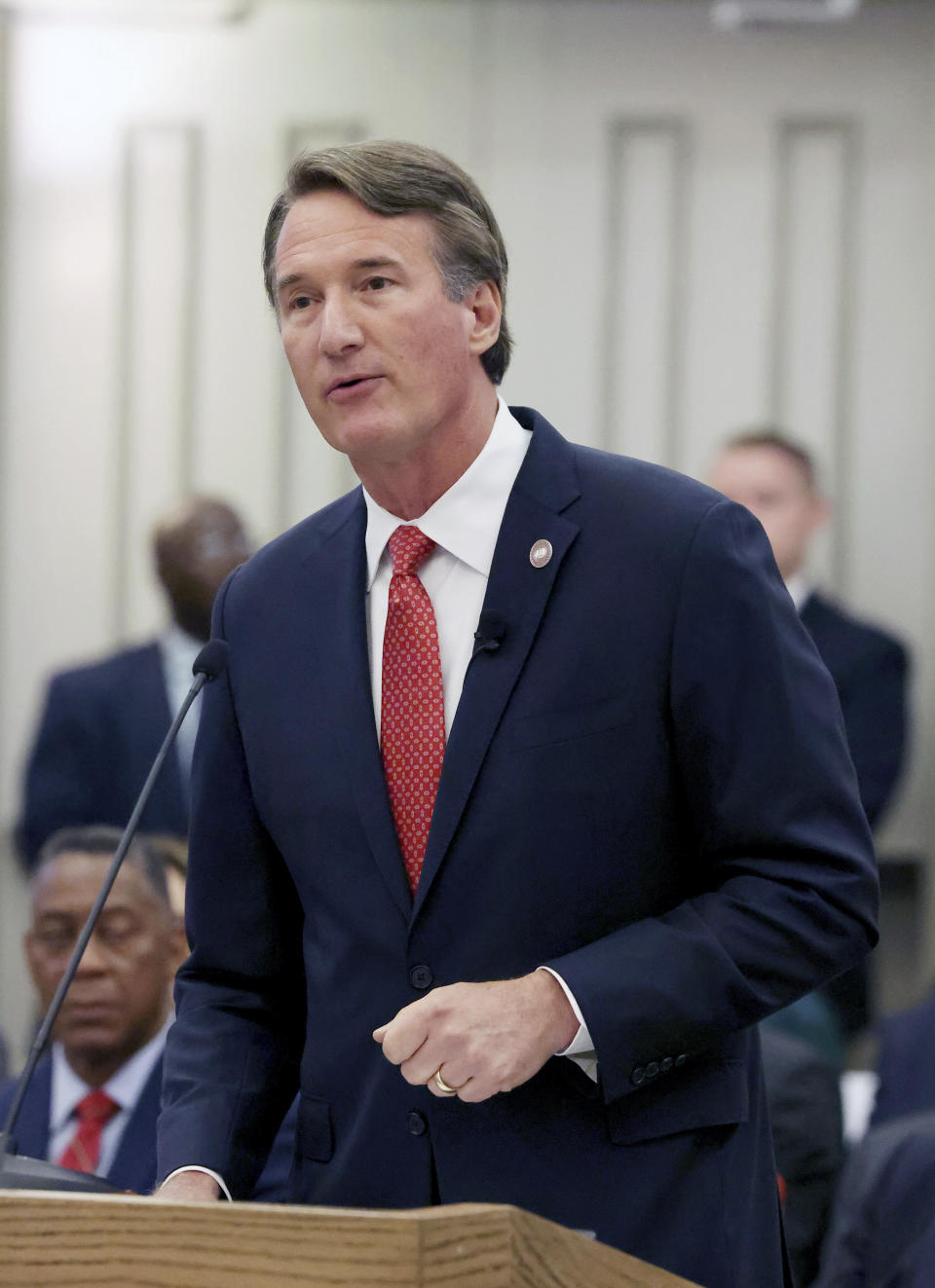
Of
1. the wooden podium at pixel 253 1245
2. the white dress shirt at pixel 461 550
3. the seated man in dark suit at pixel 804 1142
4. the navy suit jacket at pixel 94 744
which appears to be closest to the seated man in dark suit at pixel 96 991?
the navy suit jacket at pixel 94 744

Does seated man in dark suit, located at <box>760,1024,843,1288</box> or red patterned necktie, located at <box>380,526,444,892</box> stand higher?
red patterned necktie, located at <box>380,526,444,892</box>

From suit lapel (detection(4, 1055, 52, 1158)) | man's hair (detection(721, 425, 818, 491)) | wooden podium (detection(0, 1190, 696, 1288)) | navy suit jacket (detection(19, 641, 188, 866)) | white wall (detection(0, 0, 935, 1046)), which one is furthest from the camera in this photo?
white wall (detection(0, 0, 935, 1046))

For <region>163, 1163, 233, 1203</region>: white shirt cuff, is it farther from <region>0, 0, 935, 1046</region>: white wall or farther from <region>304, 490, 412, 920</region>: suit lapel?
<region>0, 0, 935, 1046</region>: white wall

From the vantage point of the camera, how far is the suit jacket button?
1.73 metres

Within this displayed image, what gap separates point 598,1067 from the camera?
5.31 ft

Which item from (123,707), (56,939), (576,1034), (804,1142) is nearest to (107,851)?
(56,939)

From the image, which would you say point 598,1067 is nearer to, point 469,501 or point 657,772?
point 657,772

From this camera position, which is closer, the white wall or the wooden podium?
the wooden podium

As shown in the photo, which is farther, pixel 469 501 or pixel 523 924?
pixel 469 501

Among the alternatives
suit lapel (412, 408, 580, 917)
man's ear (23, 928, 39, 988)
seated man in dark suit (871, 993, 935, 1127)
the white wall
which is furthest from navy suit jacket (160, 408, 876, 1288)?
the white wall

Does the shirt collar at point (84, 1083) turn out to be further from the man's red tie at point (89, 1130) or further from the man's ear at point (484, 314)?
the man's ear at point (484, 314)

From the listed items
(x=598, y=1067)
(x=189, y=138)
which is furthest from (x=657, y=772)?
(x=189, y=138)

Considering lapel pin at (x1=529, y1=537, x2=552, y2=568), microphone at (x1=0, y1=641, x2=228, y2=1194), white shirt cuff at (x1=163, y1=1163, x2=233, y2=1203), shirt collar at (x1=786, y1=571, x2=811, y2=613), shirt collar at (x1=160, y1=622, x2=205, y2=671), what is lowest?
shirt collar at (x1=160, y1=622, x2=205, y2=671)

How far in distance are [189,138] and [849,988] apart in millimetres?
2910
